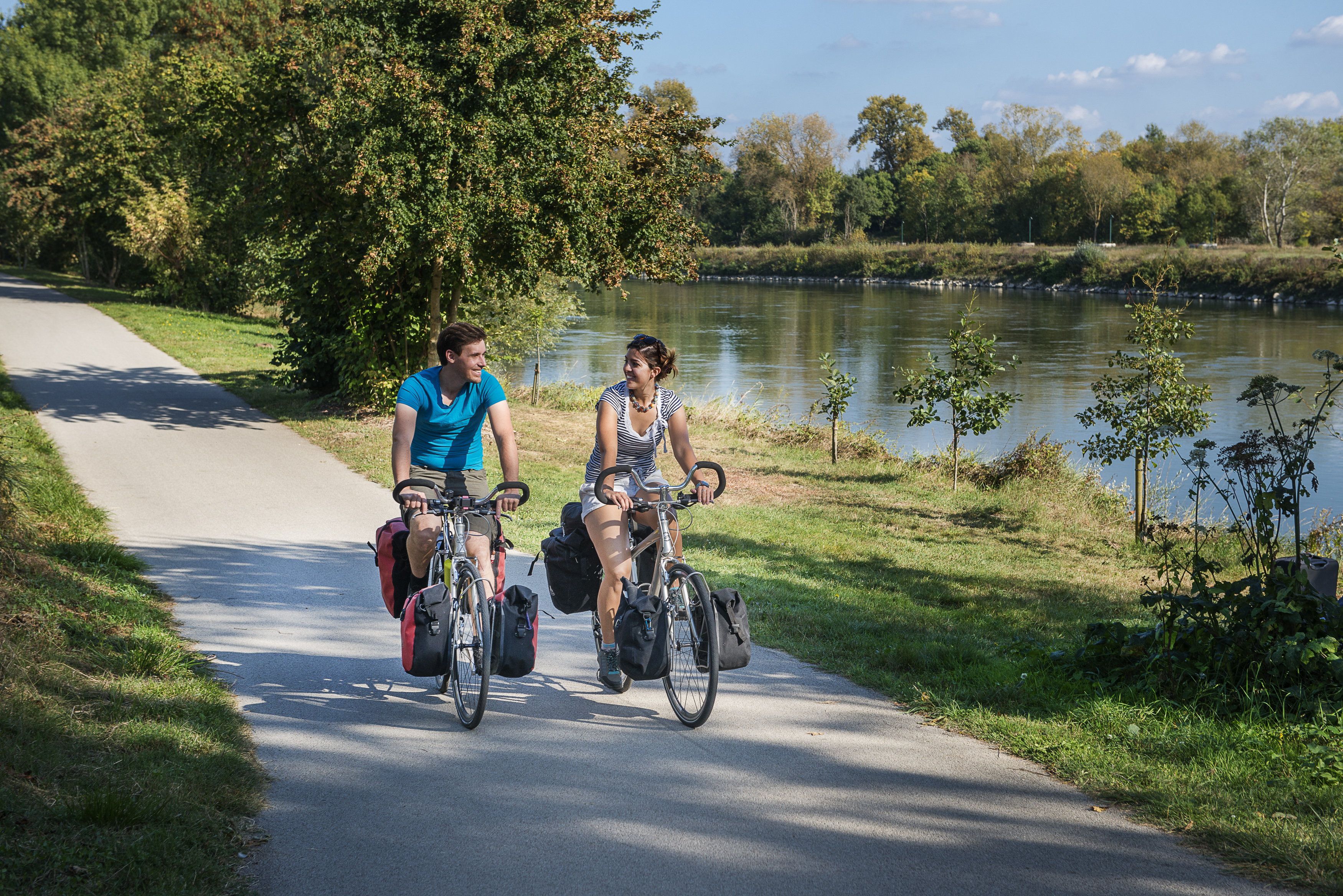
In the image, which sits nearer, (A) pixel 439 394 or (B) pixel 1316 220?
(A) pixel 439 394

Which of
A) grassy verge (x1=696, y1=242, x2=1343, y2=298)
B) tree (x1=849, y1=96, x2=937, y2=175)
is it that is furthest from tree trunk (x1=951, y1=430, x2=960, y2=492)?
tree (x1=849, y1=96, x2=937, y2=175)

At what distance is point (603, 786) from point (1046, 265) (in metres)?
70.1

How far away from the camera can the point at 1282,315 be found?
4438cm

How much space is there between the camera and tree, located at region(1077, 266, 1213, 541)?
469 inches

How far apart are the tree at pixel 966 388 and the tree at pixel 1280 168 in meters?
60.2

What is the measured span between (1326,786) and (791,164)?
347 ft

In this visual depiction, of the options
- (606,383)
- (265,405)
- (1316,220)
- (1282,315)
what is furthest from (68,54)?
(1316,220)

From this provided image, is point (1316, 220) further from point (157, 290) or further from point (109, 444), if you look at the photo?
point (109, 444)

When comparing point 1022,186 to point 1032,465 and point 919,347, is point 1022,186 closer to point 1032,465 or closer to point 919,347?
point 919,347

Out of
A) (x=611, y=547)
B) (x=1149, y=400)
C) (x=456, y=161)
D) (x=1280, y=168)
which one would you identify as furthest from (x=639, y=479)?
(x=1280, y=168)

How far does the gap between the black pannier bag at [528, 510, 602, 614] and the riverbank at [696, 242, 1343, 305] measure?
32049 mm

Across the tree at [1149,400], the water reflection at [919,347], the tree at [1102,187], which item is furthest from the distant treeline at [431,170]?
the tree at [1102,187]

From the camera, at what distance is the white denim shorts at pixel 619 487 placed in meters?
4.93

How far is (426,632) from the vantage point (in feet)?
15.5
